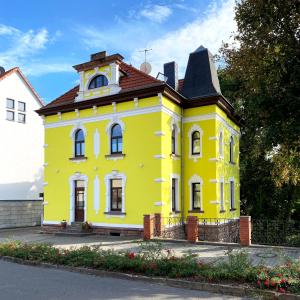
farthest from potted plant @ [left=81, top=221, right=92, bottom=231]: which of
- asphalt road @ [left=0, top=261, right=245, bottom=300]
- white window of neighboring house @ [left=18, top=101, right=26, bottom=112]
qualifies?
white window of neighboring house @ [left=18, top=101, right=26, bottom=112]

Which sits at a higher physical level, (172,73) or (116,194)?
(172,73)

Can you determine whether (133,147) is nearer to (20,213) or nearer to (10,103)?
(20,213)

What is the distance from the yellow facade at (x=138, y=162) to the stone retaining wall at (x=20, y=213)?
17.9 ft

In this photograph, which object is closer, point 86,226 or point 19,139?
point 86,226

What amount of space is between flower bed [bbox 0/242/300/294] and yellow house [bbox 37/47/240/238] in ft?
26.7

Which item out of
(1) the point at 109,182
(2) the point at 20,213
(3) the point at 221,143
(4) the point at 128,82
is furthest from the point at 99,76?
(2) the point at 20,213

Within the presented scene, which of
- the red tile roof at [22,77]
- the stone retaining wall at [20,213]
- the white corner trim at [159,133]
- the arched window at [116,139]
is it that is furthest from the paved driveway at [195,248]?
the red tile roof at [22,77]

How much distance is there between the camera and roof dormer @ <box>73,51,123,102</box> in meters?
21.9

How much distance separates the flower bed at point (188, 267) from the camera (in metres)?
8.93

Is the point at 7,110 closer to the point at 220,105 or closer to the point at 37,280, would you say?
the point at 220,105

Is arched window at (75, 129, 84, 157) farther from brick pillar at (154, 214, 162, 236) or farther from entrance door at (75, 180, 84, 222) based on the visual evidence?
brick pillar at (154, 214, 162, 236)

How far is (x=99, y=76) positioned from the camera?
74.6ft

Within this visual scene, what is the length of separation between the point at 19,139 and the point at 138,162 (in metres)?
12.9

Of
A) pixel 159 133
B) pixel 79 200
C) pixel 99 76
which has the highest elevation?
pixel 99 76
